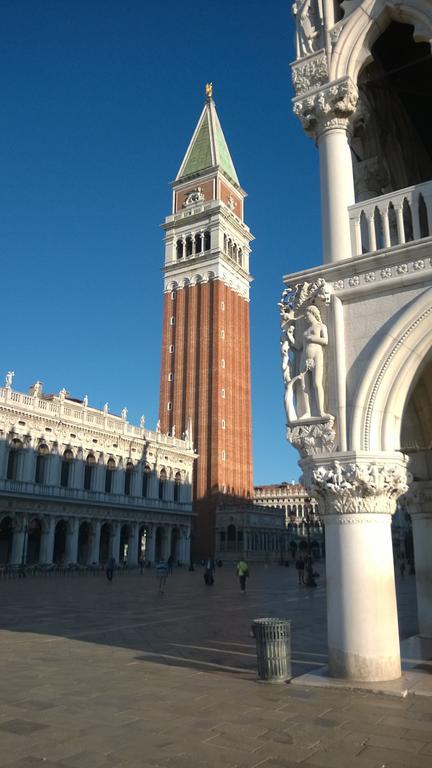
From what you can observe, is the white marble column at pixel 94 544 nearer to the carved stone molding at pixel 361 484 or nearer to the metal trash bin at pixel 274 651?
the metal trash bin at pixel 274 651

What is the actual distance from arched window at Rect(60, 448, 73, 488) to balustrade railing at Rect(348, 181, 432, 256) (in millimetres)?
45809

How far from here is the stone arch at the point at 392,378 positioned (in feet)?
25.0

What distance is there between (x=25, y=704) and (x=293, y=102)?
8905mm

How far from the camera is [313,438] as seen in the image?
7992 mm

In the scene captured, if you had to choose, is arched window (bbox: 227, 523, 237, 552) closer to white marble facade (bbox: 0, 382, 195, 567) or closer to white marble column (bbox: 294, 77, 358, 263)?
white marble facade (bbox: 0, 382, 195, 567)

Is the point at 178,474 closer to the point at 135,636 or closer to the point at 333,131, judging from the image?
the point at 135,636

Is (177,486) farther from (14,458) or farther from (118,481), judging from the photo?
(14,458)

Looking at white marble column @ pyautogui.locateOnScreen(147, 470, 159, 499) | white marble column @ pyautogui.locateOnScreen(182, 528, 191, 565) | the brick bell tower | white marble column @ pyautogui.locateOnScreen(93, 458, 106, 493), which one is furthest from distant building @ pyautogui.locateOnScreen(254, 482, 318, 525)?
white marble column @ pyautogui.locateOnScreen(93, 458, 106, 493)

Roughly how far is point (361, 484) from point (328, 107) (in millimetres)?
5546

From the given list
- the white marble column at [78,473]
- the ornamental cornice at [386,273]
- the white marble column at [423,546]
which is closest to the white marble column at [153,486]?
the white marble column at [78,473]

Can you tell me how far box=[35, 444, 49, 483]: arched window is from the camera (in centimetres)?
4903

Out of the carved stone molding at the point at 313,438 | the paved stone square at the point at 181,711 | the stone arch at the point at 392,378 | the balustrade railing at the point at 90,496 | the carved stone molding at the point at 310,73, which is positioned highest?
Result: the carved stone molding at the point at 310,73

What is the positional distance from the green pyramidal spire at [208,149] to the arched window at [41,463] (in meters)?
45.8

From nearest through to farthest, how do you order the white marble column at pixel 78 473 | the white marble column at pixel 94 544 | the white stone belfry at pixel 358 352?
the white stone belfry at pixel 358 352 < the white marble column at pixel 78 473 < the white marble column at pixel 94 544
